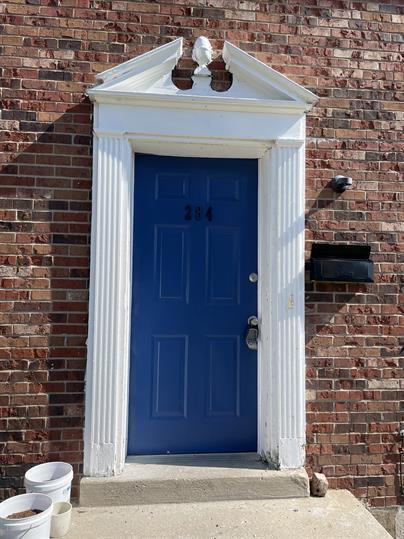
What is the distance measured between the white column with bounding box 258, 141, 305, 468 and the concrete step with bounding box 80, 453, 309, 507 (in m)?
0.13

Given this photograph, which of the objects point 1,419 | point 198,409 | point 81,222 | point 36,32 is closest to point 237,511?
point 198,409

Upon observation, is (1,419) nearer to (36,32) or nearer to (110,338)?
(110,338)

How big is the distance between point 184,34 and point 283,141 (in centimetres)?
102

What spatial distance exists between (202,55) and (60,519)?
9.68ft

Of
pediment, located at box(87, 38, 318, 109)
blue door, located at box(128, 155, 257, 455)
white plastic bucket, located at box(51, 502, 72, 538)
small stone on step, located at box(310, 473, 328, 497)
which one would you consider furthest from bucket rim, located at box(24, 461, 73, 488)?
pediment, located at box(87, 38, 318, 109)

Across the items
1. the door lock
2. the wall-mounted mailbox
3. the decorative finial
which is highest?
the decorative finial

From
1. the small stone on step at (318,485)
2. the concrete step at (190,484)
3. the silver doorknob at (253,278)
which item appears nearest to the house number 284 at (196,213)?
the silver doorknob at (253,278)

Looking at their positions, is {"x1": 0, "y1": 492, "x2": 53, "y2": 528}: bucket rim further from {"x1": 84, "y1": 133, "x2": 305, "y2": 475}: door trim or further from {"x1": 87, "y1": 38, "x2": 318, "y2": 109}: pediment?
{"x1": 87, "y1": 38, "x2": 318, "y2": 109}: pediment

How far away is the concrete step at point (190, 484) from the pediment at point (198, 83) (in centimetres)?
242

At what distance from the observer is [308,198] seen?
10.2ft

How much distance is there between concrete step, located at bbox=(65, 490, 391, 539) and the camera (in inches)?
95.0

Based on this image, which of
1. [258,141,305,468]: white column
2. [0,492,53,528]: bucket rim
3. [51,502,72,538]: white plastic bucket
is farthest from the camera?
[258,141,305,468]: white column

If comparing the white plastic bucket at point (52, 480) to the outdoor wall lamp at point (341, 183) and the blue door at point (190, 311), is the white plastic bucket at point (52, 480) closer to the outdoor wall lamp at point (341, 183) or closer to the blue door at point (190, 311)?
the blue door at point (190, 311)

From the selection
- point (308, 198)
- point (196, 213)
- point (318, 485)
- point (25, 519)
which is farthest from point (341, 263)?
point (25, 519)
